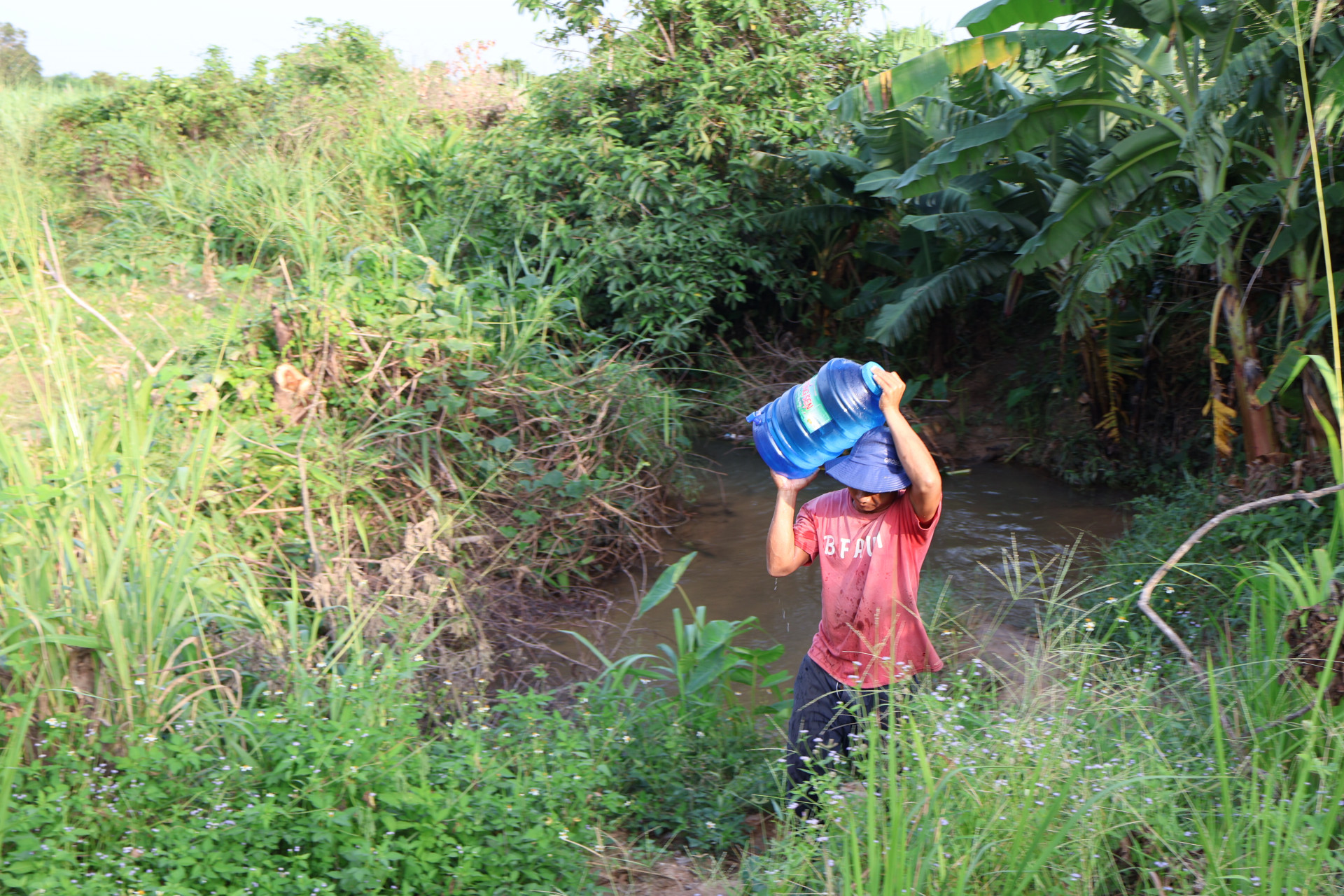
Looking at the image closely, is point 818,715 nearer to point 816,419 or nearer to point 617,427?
point 816,419

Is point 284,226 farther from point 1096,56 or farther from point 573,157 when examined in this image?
point 1096,56

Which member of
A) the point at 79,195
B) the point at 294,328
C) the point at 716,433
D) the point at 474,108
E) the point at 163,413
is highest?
the point at 474,108

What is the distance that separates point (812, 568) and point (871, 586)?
3256 mm

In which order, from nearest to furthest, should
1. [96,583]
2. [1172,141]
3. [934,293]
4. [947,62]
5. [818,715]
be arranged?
[96,583], [818,715], [1172,141], [947,62], [934,293]

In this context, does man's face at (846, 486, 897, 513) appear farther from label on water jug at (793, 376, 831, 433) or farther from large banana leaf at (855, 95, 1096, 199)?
large banana leaf at (855, 95, 1096, 199)

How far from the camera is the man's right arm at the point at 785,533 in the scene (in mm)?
3133

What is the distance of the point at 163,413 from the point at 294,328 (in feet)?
3.45

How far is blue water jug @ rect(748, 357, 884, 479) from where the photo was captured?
3127mm

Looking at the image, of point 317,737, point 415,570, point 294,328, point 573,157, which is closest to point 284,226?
point 294,328

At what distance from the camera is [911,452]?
293 cm

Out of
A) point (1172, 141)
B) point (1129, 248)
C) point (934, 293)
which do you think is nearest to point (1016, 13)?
point (1172, 141)

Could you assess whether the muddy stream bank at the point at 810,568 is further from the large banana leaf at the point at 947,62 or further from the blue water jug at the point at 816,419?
the large banana leaf at the point at 947,62

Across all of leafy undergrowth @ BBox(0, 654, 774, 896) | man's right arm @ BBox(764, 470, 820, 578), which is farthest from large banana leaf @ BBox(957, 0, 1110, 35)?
leafy undergrowth @ BBox(0, 654, 774, 896)

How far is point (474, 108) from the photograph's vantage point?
41.6ft
